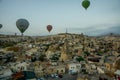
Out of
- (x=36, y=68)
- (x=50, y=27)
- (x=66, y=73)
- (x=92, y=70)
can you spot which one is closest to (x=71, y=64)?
(x=66, y=73)

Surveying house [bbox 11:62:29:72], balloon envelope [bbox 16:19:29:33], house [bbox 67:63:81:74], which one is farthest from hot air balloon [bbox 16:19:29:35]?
house [bbox 67:63:81:74]

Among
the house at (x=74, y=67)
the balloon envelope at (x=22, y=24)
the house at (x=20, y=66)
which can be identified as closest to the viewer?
the house at (x=20, y=66)

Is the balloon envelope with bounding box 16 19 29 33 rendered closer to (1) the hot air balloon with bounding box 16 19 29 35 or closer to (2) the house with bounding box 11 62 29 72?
(1) the hot air balloon with bounding box 16 19 29 35

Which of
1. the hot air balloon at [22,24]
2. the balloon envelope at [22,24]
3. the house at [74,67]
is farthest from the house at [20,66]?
the house at [74,67]

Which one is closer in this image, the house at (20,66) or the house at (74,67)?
the house at (20,66)

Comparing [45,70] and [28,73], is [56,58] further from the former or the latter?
[28,73]

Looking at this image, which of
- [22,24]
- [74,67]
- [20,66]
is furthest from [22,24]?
[74,67]

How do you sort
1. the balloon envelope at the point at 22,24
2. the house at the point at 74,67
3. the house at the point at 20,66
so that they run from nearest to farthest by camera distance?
the house at the point at 20,66 → the house at the point at 74,67 → the balloon envelope at the point at 22,24

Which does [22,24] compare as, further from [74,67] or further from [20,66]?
[74,67]

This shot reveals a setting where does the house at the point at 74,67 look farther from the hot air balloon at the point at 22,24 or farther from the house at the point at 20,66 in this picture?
the hot air balloon at the point at 22,24
